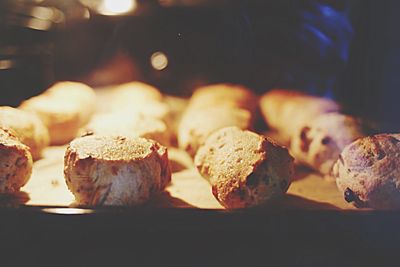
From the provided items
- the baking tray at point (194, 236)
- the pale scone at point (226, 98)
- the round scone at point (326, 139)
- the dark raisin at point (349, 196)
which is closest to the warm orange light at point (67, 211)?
the baking tray at point (194, 236)

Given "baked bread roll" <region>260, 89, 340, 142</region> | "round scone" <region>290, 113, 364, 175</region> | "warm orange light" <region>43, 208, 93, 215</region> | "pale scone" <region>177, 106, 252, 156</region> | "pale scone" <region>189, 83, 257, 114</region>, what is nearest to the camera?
"warm orange light" <region>43, 208, 93, 215</region>

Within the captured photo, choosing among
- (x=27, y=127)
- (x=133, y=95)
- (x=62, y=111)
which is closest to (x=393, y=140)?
(x=27, y=127)

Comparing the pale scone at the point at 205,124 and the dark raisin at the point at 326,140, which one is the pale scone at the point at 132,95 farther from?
the dark raisin at the point at 326,140

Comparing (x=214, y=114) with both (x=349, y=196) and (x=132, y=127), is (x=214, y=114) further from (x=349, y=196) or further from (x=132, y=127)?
(x=349, y=196)

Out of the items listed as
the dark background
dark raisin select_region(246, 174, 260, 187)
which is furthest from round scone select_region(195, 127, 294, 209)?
the dark background

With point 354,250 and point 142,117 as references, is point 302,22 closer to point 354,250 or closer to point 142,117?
point 142,117

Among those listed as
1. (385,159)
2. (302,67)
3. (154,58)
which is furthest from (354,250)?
(154,58)

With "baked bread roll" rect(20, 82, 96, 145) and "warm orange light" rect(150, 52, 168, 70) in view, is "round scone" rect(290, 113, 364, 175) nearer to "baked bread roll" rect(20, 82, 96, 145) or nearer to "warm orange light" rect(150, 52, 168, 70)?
"baked bread roll" rect(20, 82, 96, 145)
